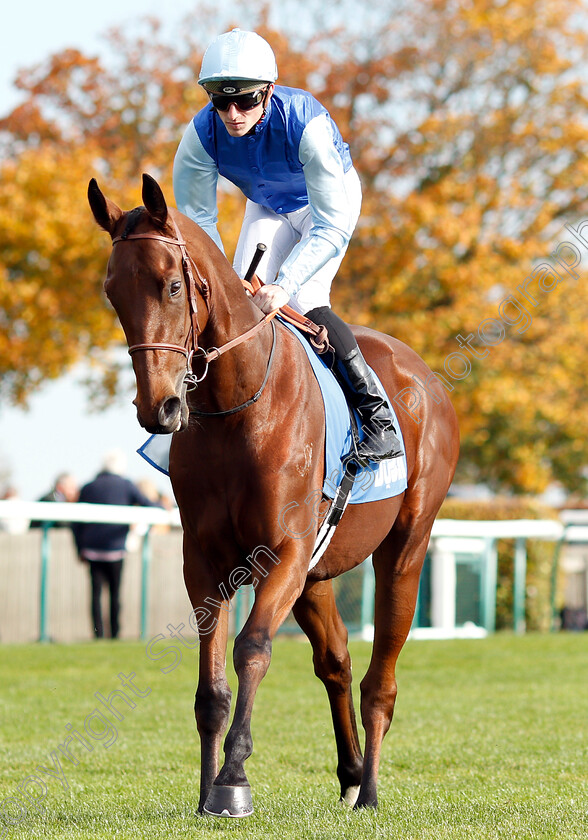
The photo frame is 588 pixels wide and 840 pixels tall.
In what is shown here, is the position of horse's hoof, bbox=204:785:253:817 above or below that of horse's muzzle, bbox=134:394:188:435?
below

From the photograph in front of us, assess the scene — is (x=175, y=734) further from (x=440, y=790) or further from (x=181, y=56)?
(x=181, y=56)

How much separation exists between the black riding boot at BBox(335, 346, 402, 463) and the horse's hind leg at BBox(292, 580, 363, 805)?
0.70 meters

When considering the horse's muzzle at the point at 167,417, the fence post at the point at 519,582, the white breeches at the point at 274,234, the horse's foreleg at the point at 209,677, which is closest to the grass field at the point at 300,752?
the horse's foreleg at the point at 209,677

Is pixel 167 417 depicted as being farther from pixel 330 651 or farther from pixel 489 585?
pixel 489 585

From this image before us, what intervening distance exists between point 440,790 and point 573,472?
83.1 ft

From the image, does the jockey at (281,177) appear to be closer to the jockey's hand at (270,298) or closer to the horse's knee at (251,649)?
the jockey's hand at (270,298)

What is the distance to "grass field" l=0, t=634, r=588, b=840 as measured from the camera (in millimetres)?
4168

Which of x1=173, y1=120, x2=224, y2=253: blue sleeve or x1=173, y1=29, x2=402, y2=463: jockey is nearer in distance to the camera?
x1=173, y1=29, x2=402, y2=463: jockey

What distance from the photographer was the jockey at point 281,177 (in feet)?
14.4

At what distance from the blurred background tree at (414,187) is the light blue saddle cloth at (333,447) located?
14.9 meters

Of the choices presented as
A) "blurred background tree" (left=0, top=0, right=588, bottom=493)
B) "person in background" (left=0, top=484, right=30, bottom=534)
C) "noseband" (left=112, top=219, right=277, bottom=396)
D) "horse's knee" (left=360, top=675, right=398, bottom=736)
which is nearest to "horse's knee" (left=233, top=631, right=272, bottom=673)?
"noseband" (left=112, top=219, right=277, bottom=396)

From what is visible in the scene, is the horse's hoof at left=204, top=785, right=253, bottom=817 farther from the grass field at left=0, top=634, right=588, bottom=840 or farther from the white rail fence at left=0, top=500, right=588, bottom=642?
the white rail fence at left=0, top=500, right=588, bottom=642

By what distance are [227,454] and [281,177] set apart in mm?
1378

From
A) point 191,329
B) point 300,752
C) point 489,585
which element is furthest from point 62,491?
point 191,329
